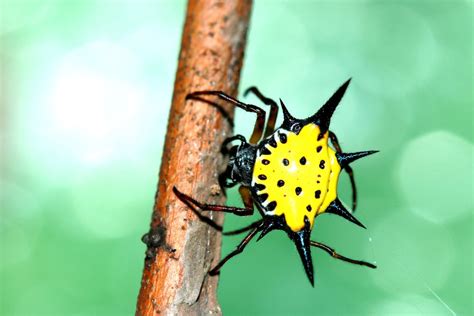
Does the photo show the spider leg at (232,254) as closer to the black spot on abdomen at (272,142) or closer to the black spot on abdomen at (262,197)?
the black spot on abdomen at (262,197)

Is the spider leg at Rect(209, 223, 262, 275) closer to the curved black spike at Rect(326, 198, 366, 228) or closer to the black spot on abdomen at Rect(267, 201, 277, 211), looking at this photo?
the black spot on abdomen at Rect(267, 201, 277, 211)

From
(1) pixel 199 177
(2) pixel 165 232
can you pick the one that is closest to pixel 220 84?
(1) pixel 199 177

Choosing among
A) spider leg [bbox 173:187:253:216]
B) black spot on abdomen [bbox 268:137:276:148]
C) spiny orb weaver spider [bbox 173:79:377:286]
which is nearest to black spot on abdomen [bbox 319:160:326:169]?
spiny orb weaver spider [bbox 173:79:377:286]

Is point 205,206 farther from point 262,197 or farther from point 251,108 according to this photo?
point 251,108

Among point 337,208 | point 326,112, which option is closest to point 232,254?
point 337,208

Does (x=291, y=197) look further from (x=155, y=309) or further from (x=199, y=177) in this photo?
(x=155, y=309)

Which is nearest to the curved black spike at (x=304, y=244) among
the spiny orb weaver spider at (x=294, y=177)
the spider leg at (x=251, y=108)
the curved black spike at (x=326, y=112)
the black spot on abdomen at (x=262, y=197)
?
the spiny orb weaver spider at (x=294, y=177)
